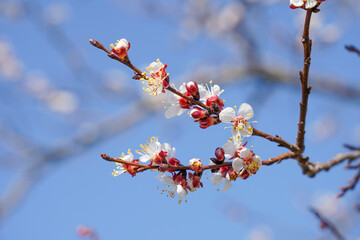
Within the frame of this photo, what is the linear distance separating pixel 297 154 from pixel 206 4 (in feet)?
20.4

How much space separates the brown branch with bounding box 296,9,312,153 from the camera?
42.1 inches

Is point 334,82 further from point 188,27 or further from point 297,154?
point 297,154

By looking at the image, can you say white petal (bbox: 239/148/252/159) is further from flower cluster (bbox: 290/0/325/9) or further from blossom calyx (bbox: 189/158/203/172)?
flower cluster (bbox: 290/0/325/9)

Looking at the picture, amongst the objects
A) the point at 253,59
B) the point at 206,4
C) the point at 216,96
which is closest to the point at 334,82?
the point at 253,59

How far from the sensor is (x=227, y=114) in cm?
121

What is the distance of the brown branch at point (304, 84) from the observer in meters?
1.07

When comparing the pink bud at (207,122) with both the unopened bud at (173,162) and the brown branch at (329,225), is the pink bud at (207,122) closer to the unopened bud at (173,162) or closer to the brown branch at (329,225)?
the unopened bud at (173,162)

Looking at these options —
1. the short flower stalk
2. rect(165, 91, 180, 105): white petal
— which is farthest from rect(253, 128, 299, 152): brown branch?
rect(165, 91, 180, 105): white petal

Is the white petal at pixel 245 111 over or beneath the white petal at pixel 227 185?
over

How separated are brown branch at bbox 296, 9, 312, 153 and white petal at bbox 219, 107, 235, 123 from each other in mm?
225

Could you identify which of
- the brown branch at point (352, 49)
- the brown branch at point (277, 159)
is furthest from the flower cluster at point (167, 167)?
the brown branch at point (352, 49)

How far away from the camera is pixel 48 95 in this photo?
902 centimetres

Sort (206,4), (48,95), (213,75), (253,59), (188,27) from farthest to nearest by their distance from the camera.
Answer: (48,95) → (188,27) → (206,4) → (213,75) → (253,59)

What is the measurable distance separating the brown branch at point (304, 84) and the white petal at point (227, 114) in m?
0.23
